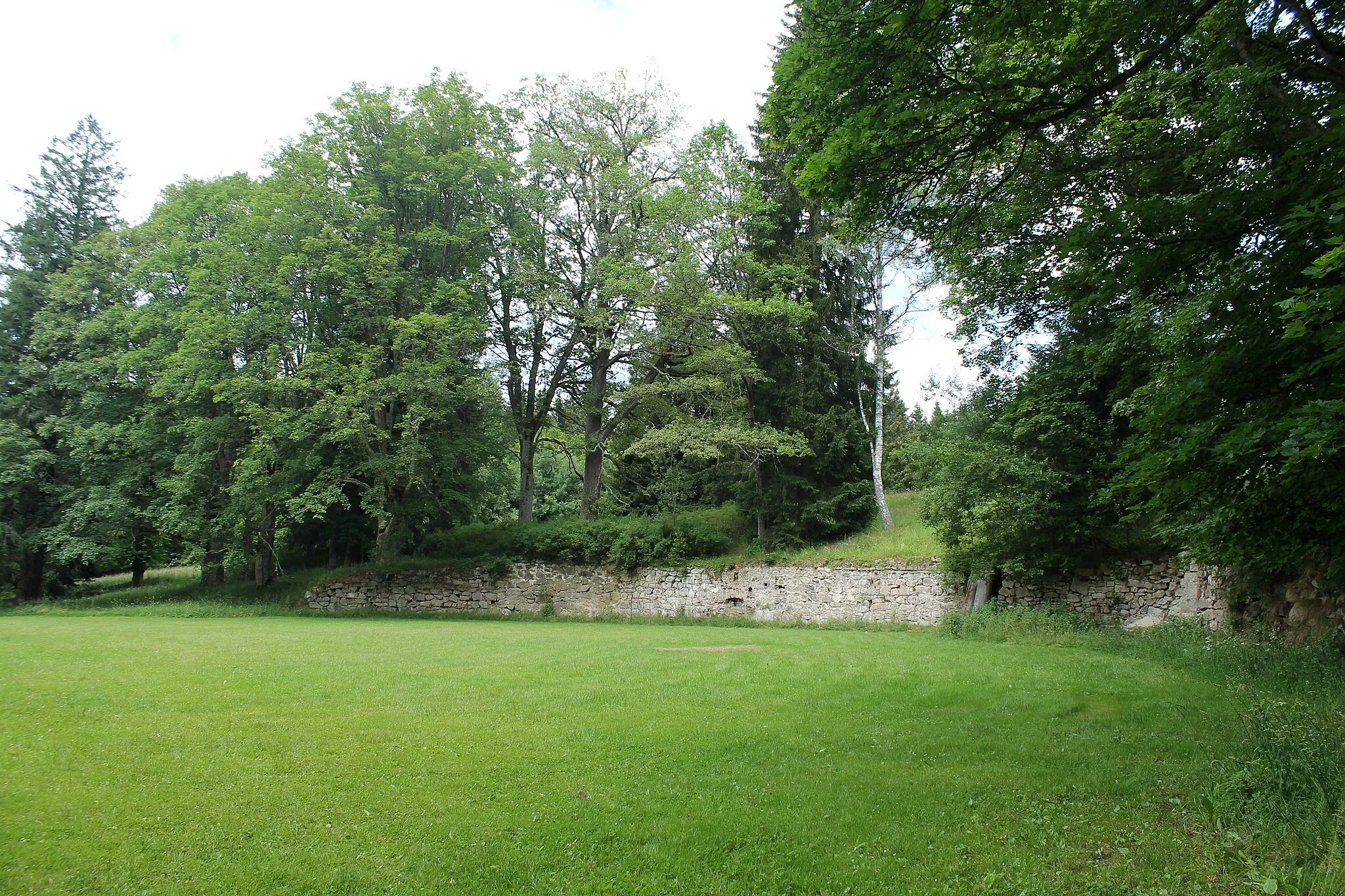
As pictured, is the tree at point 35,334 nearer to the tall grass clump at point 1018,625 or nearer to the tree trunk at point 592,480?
the tree trunk at point 592,480

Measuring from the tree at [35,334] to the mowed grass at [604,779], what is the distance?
21920 millimetres

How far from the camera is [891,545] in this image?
71.4ft

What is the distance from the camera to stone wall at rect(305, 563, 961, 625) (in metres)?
22.4

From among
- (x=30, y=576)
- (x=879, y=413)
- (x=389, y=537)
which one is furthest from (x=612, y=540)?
(x=30, y=576)

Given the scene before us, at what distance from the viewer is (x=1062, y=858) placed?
13.7 ft

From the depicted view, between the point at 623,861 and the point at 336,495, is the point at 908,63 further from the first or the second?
the point at 336,495

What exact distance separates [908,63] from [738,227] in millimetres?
21581

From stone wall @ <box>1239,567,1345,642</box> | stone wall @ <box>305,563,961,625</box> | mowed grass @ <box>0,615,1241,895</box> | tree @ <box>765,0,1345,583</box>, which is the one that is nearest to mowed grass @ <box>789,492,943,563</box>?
stone wall @ <box>305,563,961,625</box>

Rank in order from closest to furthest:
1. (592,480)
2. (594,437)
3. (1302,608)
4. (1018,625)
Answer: (1302,608)
(1018,625)
(594,437)
(592,480)

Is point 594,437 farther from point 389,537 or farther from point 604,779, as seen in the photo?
point 604,779

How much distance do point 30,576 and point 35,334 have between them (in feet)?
31.1

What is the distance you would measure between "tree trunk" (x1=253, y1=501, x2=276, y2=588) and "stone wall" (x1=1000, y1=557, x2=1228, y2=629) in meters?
24.4

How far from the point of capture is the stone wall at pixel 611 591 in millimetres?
22422

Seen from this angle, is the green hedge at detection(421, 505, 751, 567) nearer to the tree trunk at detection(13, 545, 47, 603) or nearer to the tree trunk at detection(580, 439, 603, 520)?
the tree trunk at detection(580, 439, 603, 520)
